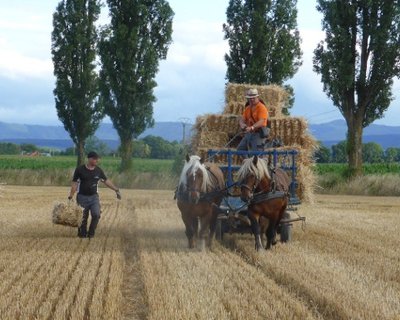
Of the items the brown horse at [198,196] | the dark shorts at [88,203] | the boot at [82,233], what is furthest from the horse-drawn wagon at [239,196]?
the boot at [82,233]

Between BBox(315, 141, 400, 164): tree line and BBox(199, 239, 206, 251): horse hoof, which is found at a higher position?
BBox(315, 141, 400, 164): tree line

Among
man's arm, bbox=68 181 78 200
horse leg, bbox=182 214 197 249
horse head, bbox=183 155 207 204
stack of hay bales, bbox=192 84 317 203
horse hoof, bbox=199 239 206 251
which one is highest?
stack of hay bales, bbox=192 84 317 203

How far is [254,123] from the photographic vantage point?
14.0 metres

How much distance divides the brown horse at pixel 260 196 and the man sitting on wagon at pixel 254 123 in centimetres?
132

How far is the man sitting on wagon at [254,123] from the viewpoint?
13672 millimetres

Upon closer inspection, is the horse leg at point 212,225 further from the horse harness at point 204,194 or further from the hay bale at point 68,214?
the hay bale at point 68,214

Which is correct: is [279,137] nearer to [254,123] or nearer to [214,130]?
[214,130]

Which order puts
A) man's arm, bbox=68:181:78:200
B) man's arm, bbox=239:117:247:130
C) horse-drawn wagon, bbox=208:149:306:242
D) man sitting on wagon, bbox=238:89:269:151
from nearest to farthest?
1. horse-drawn wagon, bbox=208:149:306:242
2. man sitting on wagon, bbox=238:89:269:151
3. man's arm, bbox=239:117:247:130
4. man's arm, bbox=68:181:78:200

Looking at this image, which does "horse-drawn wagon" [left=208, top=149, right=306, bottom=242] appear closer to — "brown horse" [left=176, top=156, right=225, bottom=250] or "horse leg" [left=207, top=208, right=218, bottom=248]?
"horse leg" [left=207, top=208, right=218, bottom=248]

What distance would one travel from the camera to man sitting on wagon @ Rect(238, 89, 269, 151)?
538 inches

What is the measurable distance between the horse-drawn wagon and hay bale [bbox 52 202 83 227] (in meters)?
2.95

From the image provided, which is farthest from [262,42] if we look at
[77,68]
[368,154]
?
[368,154]

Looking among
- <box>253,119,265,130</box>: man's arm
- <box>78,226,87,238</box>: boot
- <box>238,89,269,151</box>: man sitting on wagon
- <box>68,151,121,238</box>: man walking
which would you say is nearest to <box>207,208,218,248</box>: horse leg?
<box>238,89,269,151</box>: man sitting on wagon

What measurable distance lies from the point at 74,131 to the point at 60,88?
2705mm
